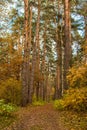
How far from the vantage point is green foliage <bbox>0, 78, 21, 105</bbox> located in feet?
60.6

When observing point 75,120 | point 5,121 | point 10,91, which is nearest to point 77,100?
point 75,120

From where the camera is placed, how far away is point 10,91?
61.6ft

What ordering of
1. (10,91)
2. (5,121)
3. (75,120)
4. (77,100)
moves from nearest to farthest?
(5,121), (75,120), (77,100), (10,91)

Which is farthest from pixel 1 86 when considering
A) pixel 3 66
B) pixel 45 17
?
pixel 45 17

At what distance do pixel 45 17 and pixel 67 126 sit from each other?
788 inches

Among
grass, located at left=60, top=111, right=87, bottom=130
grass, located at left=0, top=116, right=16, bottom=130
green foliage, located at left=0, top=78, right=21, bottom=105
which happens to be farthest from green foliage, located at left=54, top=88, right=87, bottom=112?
green foliage, located at left=0, top=78, right=21, bottom=105

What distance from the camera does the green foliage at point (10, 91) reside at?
1847 cm

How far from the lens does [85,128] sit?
28.3 ft

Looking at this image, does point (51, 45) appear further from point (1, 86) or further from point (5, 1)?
point (5, 1)

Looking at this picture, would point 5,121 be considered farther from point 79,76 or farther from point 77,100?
point 79,76

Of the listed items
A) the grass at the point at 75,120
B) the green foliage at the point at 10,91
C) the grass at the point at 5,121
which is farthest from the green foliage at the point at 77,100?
the green foliage at the point at 10,91

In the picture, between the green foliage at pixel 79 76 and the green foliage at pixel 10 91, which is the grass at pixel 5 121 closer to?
the green foliage at pixel 79 76

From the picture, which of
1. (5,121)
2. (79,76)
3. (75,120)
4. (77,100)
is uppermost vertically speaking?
(79,76)

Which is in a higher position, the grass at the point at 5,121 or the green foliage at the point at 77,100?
the green foliage at the point at 77,100
